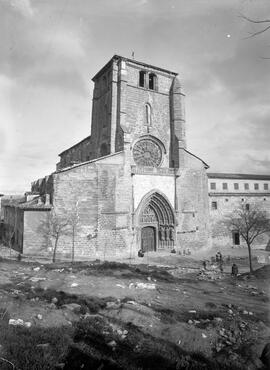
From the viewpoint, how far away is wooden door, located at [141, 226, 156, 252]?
2480cm

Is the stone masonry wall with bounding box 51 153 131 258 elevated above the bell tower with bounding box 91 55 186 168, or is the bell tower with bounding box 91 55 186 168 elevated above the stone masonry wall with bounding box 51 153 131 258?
the bell tower with bounding box 91 55 186 168

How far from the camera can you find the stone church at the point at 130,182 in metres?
21.2

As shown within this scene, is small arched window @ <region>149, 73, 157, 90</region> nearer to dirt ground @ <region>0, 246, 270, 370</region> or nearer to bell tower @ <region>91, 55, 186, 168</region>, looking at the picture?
bell tower @ <region>91, 55, 186, 168</region>

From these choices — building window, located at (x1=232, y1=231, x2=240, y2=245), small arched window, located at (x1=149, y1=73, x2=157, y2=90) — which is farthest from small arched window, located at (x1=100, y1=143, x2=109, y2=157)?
building window, located at (x1=232, y1=231, x2=240, y2=245)

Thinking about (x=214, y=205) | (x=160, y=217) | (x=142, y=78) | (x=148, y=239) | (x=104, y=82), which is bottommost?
(x=148, y=239)

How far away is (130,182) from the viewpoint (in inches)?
926

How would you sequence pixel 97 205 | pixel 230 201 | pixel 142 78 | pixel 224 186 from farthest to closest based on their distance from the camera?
1. pixel 224 186
2. pixel 230 201
3. pixel 142 78
4. pixel 97 205

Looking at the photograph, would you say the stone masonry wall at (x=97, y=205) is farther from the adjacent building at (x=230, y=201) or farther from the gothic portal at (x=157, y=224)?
the adjacent building at (x=230, y=201)

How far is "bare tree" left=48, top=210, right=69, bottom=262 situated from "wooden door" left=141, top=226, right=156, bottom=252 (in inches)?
302

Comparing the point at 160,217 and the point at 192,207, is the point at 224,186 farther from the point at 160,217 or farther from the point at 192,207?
the point at 160,217

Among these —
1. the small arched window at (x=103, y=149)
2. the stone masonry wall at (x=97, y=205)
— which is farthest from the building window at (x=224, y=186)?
the small arched window at (x=103, y=149)

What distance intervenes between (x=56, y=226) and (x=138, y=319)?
1388 cm

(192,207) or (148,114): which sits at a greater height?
(148,114)

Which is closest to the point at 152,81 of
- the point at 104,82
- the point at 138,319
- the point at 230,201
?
the point at 104,82
